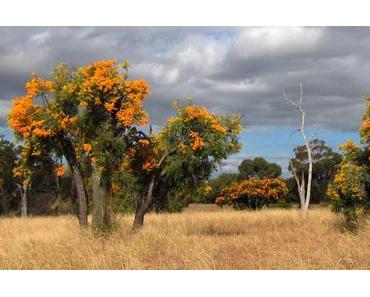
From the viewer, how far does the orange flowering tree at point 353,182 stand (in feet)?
62.7

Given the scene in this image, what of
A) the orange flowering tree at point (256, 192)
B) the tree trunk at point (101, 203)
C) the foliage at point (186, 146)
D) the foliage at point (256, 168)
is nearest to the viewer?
the tree trunk at point (101, 203)

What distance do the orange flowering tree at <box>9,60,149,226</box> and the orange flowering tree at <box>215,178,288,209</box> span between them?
32.2m

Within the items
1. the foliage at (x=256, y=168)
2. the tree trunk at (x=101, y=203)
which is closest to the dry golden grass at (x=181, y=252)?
the tree trunk at (x=101, y=203)

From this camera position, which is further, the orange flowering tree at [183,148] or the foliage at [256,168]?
the foliage at [256,168]

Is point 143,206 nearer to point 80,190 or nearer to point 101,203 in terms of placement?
point 80,190

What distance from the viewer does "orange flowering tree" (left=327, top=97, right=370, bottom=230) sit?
62.7ft

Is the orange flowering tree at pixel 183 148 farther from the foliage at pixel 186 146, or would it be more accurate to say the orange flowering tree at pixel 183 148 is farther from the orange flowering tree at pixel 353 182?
Answer: the orange flowering tree at pixel 353 182

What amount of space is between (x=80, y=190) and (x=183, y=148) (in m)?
4.01

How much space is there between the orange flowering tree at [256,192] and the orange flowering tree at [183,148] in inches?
1124

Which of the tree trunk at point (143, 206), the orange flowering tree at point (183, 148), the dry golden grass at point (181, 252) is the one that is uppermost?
the orange flowering tree at point (183, 148)

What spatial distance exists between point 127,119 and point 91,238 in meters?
3.99

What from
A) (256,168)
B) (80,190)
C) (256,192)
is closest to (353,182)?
(80,190)

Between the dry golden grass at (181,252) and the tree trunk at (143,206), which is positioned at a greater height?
the tree trunk at (143,206)

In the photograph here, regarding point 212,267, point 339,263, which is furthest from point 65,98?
point 339,263
